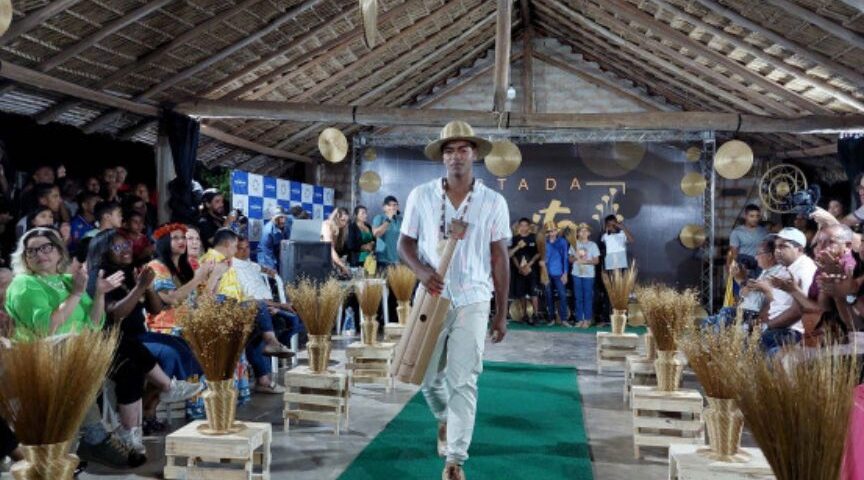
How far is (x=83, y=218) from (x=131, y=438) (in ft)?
10.1

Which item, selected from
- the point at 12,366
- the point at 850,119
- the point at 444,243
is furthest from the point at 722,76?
the point at 12,366

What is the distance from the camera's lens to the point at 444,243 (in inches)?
111

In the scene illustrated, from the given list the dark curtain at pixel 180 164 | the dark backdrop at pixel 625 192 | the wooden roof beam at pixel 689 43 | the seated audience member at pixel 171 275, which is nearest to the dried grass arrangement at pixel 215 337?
the seated audience member at pixel 171 275

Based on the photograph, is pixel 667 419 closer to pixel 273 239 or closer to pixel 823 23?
pixel 823 23

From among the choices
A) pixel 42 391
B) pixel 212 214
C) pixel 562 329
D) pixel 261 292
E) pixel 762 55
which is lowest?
pixel 562 329

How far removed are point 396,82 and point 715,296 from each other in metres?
5.91

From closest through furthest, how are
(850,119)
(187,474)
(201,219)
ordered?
(187,474) → (201,219) → (850,119)

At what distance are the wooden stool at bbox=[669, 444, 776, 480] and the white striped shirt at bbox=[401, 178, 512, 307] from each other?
0.96 meters

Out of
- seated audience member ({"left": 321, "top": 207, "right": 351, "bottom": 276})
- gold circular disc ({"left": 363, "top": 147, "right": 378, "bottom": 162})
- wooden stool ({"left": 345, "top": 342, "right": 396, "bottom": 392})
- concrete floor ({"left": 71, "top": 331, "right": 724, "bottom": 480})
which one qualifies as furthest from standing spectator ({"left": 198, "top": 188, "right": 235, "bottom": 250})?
gold circular disc ({"left": 363, "top": 147, "right": 378, "bottom": 162})

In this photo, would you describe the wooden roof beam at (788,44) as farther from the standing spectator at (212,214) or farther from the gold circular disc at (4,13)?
the gold circular disc at (4,13)

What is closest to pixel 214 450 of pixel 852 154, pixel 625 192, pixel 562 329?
pixel 562 329

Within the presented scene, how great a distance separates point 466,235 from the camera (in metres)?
2.85

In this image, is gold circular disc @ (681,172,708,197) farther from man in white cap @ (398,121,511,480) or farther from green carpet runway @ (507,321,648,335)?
man in white cap @ (398,121,511,480)

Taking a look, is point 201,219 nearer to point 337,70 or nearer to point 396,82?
point 337,70
